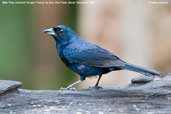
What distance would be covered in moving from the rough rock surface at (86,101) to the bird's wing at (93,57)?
0.33 meters

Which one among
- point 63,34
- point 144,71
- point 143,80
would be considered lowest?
point 143,80

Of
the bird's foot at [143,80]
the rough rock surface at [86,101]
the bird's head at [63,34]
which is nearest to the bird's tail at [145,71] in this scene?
the rough rock surface at [86,101]

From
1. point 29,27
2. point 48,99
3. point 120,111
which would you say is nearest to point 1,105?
point 48,99

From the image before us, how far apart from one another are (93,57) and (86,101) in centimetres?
70

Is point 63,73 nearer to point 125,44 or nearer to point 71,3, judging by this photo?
point 71,3

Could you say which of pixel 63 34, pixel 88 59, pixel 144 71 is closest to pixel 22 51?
pixel 63 34

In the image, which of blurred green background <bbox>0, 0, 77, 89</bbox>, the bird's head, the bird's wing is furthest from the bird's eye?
blurred green background <bbox>0, 0, 77, 89</bbox>

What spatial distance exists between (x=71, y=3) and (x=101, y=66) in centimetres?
511

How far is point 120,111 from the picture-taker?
21.1 ft

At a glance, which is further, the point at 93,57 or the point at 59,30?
the point at 59,30

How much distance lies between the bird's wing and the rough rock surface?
1.08 ft

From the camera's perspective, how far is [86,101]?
659 centimetres

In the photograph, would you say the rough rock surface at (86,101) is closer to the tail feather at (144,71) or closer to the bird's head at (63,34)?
the tail feather at (144,71)

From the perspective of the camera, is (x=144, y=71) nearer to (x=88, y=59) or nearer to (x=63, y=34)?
(x=88, y=59)
